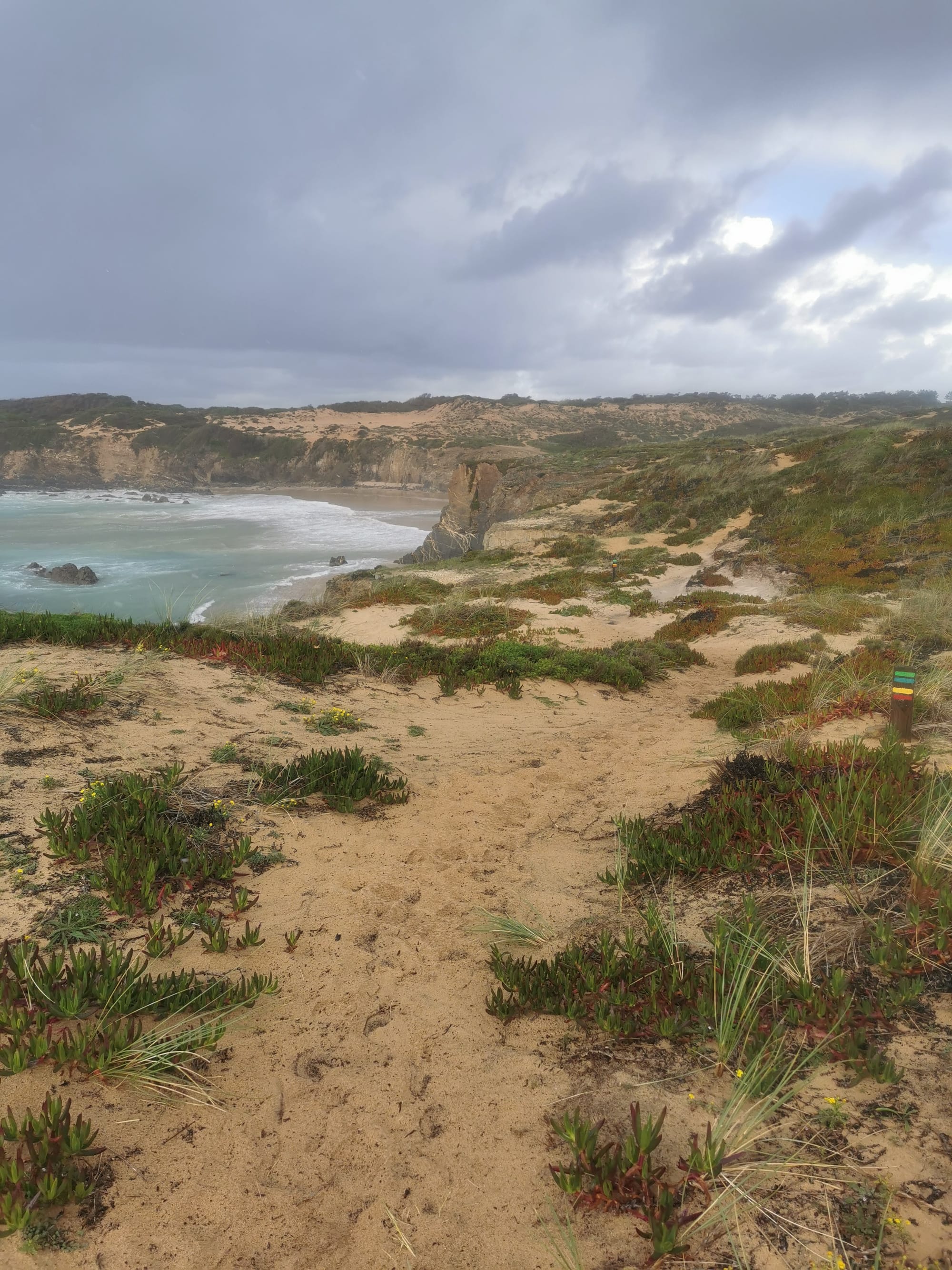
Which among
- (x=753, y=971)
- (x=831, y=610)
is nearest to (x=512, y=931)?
(x=753, y=971)

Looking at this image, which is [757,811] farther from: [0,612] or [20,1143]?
[0,612]

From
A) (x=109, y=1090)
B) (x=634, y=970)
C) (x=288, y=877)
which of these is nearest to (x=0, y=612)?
(x=288, y=877)

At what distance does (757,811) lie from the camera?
4133mm

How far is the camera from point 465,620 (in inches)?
537

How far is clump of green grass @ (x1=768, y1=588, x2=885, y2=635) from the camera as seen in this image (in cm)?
1255

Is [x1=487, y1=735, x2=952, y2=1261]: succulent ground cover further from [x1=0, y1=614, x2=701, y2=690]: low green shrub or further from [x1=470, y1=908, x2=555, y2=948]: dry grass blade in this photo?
[x1=0, y1=614, x2=701, y2=690]: low green shrub

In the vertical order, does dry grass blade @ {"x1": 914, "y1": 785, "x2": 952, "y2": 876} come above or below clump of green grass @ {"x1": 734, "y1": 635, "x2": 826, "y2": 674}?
above

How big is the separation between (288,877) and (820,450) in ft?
99.9

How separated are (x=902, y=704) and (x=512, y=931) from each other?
4312mm

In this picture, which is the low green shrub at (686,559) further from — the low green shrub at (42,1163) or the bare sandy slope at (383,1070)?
the low green shrub at (42,1163)

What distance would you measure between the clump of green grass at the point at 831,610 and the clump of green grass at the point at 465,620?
601 centimetres

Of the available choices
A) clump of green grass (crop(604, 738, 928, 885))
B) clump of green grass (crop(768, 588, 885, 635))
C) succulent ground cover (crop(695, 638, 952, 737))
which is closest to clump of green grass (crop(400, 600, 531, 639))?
succulent ground cover (crop(695, 638, 952, 737))

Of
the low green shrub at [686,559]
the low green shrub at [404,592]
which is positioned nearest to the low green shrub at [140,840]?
the low green shrub at [404,592]

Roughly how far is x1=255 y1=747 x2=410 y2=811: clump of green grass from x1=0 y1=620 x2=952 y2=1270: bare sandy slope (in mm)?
169
